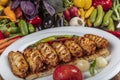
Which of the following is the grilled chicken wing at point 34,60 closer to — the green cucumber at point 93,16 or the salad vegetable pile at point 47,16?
the salad vegetable pile at point 47,16

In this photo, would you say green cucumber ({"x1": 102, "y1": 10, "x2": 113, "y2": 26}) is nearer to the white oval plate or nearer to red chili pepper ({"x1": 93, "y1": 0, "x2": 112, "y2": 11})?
red chili pepper ({"x1": 93, "y1": 0, "x2": 112, "y2": 11})

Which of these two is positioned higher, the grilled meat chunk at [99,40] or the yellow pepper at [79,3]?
the yellow pepper at [79,3]

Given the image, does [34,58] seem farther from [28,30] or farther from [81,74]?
[28,30]

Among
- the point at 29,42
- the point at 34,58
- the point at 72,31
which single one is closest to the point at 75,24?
the point at 72,31

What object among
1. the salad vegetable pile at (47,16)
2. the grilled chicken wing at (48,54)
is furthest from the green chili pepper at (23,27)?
the grilled chicken wing at (48,54)

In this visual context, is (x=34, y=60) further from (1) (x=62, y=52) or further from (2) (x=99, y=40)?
(2) (x=99, y=40)

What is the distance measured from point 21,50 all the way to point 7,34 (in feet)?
0.81

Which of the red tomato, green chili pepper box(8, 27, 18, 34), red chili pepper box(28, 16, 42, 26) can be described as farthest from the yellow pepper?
the red tomato

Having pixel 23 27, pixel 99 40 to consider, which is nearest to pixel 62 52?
pixel 99 40

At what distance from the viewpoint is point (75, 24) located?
6.40 ft

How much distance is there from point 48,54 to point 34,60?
0.07 meters

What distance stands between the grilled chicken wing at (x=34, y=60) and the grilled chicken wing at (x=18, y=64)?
2 centimetres

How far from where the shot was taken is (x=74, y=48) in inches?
61.7

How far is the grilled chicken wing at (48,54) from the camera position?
151 cm
